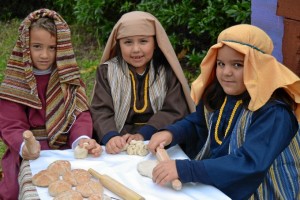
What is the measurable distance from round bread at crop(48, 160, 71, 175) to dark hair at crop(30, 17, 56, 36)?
0.86 meters

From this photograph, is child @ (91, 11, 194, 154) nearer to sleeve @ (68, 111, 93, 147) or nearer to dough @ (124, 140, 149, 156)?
sleeve @ (68, 111, 93, 147)

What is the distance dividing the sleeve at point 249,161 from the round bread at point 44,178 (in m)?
0.58

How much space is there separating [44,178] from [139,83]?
1.16 m

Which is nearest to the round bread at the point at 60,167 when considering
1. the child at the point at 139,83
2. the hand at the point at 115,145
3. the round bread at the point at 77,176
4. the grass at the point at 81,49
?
the round bread at the point at 77,176

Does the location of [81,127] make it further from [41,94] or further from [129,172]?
[129,172]

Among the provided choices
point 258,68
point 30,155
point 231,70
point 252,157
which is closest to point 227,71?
point 231,70

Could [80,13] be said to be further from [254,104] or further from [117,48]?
[254,104]

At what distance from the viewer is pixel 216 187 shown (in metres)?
2.52

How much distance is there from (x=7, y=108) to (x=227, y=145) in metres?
1.31

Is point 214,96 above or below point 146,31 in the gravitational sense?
below

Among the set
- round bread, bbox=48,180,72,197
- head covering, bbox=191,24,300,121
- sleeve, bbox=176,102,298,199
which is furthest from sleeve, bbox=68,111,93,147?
head covering, bbox=191,24,300,121

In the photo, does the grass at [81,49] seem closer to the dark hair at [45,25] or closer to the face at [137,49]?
the face at [137,49]

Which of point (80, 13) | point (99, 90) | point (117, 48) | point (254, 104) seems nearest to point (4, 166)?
point (99, 90)

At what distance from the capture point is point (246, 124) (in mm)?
2648
